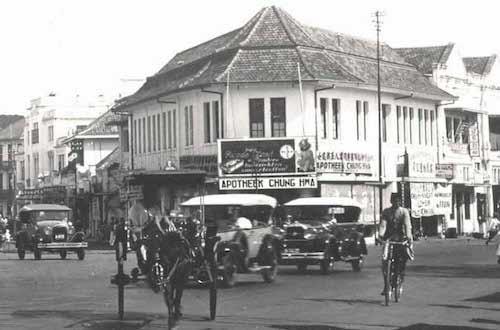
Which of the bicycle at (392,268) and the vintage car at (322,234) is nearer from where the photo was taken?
the bicycle at (392,268)

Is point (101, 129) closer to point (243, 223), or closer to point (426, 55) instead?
point (426, 55)

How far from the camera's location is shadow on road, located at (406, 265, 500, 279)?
2536 centimetres

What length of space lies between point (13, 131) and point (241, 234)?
97.1 metres

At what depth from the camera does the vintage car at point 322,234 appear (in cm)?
2734

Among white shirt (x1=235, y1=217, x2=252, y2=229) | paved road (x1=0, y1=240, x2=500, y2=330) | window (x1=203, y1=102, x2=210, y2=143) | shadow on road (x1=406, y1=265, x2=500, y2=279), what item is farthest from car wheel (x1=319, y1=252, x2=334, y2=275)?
window (x1=203, y1=102, x2=210, y2=143)

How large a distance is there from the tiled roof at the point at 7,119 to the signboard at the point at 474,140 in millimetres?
73565

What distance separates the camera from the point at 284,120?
51.1 metres

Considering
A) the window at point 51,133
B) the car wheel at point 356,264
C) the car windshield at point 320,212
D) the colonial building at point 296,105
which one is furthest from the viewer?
the window at point 51,133

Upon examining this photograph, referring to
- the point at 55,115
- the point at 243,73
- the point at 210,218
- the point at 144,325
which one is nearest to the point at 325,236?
the point at 210,218

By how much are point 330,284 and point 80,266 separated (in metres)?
12.9

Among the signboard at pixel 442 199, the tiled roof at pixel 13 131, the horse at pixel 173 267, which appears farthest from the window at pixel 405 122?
the tiled roof at pixel 13 131

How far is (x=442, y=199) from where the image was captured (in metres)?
60.5

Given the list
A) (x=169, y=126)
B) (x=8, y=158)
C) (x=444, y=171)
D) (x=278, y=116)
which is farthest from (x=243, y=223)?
(x=8, y=158)

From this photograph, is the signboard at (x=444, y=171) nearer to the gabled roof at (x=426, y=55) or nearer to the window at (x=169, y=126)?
the gabled roof at (x=426, y=55)
